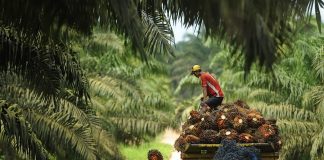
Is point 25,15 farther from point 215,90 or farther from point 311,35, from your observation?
point 311,35

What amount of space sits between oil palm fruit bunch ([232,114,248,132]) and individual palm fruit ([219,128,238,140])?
10 centimetres

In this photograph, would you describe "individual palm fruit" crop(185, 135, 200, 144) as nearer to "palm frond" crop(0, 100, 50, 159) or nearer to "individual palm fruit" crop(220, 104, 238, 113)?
"individual palm fruit" crop(220, 104, 238, 113)

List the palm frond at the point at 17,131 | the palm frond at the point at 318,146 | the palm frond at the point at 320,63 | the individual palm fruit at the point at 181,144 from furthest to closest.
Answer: the palm frond at the point at 320,63 < the palm frond at the point at 318,146 < the palm frond at the point at 17,131 < the individual palm fruit at the point at 181,144

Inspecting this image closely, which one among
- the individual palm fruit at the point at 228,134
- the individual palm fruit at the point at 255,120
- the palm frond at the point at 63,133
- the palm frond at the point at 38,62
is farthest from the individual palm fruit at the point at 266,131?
the palm frond at the point at 63,133

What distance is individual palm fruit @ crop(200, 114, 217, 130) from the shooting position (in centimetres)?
1051

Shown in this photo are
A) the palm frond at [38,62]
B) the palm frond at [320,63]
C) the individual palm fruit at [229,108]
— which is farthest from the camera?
the palm frond at [320,63]

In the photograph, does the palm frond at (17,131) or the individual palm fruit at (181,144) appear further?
the palm frond at (17,131)

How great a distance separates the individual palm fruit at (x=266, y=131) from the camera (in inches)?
401

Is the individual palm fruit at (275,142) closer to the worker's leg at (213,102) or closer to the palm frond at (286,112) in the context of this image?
the worker's leg at (213,102)

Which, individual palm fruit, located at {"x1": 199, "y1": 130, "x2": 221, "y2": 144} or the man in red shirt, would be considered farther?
the man in red shirt

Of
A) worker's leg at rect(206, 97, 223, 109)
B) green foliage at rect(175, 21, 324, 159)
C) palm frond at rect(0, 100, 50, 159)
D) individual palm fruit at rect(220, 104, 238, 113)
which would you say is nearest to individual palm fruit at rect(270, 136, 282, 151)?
individual palm fruit at rect(220, 104, 238, 113)

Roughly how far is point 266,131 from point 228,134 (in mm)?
537

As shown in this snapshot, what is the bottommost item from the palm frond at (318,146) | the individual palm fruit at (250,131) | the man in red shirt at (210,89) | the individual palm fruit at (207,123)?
the palm frond at (318,146)

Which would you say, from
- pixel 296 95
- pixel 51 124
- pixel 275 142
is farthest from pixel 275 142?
pixel 296 95
